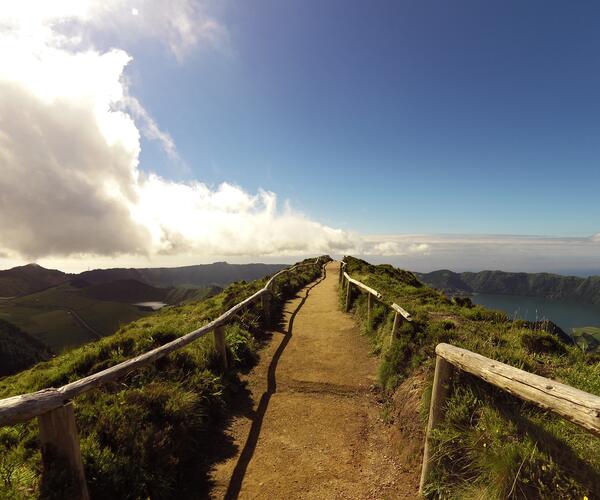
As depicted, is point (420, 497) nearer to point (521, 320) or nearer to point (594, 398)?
point (594, 398)

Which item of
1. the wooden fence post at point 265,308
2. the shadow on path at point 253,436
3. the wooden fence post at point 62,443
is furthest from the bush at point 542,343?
the wooden fence post at point 265,308

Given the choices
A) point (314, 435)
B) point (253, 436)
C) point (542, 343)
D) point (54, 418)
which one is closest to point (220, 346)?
point (253, 436)

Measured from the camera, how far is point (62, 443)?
11.0ft

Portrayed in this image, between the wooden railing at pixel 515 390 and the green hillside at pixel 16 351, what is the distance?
103882mm

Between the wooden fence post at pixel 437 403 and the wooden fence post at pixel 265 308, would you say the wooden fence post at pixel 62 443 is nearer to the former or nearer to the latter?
the wooden fence post at pixel 437 403

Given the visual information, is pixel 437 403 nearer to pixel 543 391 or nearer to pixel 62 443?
pixel 543 391

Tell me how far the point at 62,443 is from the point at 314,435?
411 cm

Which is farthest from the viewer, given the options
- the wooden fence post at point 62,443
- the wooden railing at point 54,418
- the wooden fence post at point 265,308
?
the wooden fence post at point 265,308

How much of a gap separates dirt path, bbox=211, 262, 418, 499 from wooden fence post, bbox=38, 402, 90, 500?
75.7 inches

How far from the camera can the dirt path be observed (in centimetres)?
468

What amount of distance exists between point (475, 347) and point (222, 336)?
5.65 meters

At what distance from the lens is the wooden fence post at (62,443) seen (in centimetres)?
328

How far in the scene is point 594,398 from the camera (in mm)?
2299

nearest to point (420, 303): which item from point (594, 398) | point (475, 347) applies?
point (475, 347)
